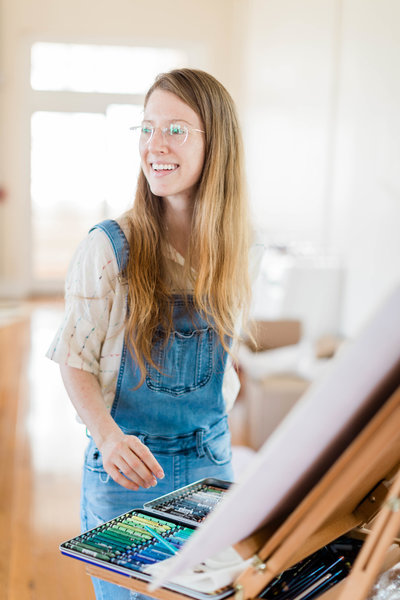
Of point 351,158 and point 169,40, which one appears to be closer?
point 351,158

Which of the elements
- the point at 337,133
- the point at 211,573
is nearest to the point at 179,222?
the point at 211,573

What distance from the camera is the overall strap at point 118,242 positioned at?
1.41 metres

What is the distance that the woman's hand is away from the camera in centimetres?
120

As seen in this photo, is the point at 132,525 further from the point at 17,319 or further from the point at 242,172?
the point at 17,319

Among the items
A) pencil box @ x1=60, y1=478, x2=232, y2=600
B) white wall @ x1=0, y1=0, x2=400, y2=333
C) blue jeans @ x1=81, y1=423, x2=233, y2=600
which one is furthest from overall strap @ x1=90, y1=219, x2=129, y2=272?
white wall @ x1=0, y1=0, x2=400, y2=333

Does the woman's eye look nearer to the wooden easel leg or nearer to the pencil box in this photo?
the pencil box

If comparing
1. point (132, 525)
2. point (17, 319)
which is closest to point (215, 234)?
point (132, 525)

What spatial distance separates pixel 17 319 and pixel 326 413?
804cm

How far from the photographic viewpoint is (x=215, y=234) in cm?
152

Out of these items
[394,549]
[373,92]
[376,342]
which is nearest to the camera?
[376,342]

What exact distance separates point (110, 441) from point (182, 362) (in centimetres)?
26

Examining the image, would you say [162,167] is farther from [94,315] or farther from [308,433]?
[308,433]

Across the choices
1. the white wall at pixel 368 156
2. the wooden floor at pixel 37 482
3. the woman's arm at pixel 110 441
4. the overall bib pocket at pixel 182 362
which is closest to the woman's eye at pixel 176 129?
the overall bib pocket at pixel 182 362

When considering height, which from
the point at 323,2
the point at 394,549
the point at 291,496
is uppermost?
the point at 323,2
